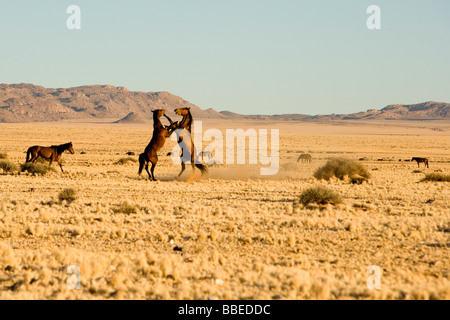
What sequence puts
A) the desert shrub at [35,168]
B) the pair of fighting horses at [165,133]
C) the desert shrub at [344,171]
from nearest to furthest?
the pair of fighting horses at [165,133]
the desert shrub at [344,171]
the desert shrub at [35,168]

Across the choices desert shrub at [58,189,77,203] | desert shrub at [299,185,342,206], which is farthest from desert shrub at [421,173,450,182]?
desert shrub at [58,189,77,203]

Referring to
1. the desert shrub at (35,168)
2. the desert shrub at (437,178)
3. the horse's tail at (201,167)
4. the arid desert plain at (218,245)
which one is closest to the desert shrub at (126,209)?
the arid desert plain at (218,245)

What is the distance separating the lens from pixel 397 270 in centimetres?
1071

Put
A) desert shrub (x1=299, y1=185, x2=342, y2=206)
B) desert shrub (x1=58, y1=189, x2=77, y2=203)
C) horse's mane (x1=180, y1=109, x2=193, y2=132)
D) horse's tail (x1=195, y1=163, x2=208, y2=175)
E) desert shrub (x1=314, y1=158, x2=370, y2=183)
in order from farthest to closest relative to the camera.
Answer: desert shrub (x1=314, y1=158, x2=370, y2=183)
horse's tail (x1=195, y1=163, x2=208, y2=175)
horse's mane (x1=180, y1=109, x2=193, y2=132)
desert shrub (x1=58, y1=189, x2=77, y2=203)
desert shrub (x1=299, y1=185, x2=342, y2=206)

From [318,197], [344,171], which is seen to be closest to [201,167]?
[344,171]

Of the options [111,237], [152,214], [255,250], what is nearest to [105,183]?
[152,214]

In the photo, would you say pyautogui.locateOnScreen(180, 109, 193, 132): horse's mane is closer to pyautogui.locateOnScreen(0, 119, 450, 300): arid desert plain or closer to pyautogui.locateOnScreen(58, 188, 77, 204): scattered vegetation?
pyautogui.locateOnScreen(0, 119, 450, 300): arid desert plain

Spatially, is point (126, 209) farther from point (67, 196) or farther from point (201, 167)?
point (201, 167)

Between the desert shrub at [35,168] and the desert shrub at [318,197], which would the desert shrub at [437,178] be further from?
the desert shrub at [35,168]
